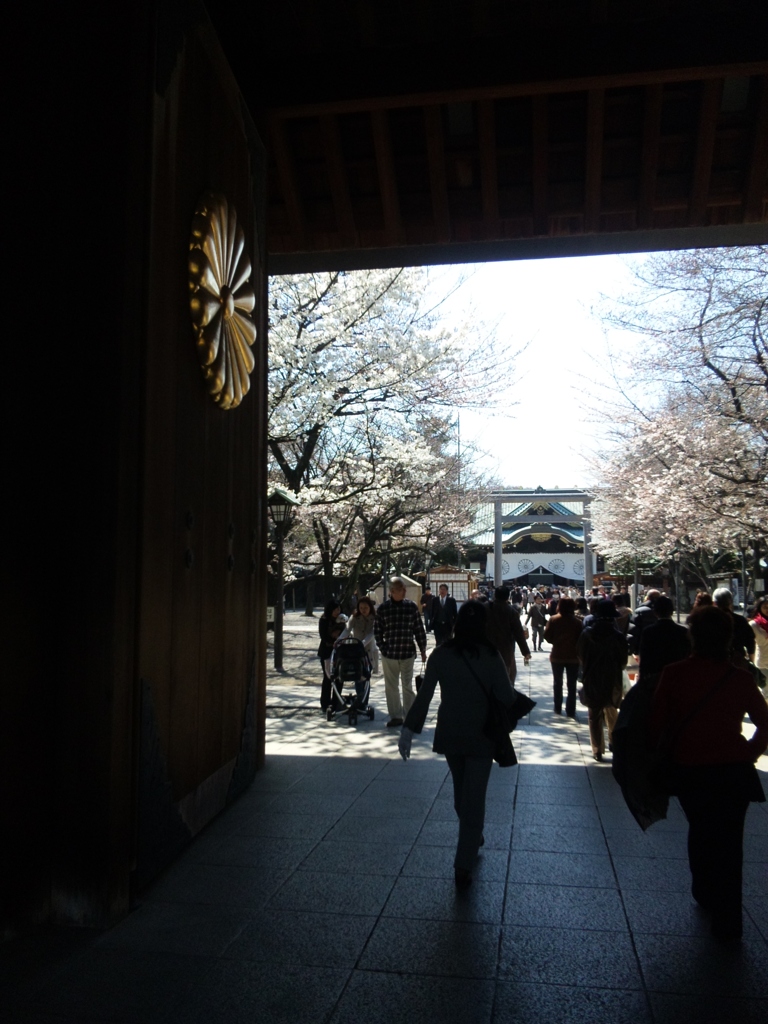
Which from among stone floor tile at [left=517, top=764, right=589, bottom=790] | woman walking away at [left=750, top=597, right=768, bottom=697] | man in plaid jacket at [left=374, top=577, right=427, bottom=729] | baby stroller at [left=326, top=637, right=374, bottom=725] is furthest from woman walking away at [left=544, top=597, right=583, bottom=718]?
stone floor tile at [left=517, top=764, right=589, bottom=790]

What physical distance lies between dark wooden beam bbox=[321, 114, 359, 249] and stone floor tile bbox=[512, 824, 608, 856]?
5.68 m

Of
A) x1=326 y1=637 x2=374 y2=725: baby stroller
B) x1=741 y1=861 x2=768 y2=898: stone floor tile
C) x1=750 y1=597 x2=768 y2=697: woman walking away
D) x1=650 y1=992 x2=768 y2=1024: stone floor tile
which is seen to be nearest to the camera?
x1=650 y1=992 x2=768 y2=1024: stone floor tile

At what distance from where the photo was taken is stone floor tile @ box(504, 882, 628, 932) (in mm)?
4141

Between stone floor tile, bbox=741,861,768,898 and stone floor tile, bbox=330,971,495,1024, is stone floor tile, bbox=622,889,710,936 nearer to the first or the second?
Answer: stone floor tile, bbox=741,861,768,898

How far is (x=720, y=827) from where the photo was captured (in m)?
4.02

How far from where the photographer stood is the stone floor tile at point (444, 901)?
4230 millimetres

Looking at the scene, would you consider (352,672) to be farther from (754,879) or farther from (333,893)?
(754,879)

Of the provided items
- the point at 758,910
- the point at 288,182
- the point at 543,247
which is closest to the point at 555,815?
the point at 758,910

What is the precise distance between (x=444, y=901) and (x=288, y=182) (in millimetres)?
6387

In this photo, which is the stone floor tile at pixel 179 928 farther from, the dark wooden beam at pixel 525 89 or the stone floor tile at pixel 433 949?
the dark wooden beam at pixel 525 89

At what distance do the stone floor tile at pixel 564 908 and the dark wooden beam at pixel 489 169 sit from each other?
599 centimetres

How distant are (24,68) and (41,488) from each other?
2.13 m

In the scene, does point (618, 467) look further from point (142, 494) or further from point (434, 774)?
point (142, 494)

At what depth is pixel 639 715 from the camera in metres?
4.38
